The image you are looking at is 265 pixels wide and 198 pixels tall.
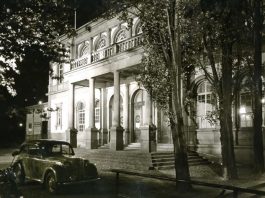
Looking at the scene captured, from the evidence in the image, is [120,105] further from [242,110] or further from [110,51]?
[242,110]

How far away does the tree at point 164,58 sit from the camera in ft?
37.4

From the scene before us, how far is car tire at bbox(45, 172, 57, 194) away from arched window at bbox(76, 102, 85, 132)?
18.2 m

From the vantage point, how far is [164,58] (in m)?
12.4

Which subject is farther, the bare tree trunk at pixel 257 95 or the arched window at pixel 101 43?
the arched window at pixel 101 43

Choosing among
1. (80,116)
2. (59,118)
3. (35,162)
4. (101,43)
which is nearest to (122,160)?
(35,162)

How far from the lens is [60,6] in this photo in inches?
449

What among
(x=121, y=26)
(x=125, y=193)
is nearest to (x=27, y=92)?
(x=125, y=193)

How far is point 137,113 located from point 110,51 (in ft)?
15.7

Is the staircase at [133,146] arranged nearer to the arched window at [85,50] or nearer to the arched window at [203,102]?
the arched window at [203,102]

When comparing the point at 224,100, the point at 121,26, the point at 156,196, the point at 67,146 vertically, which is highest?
the point at 121,26

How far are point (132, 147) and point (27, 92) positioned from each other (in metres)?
10.4

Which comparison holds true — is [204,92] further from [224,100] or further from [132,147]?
[224,100]

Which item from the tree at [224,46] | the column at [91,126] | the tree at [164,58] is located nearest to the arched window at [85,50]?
the column at [91,126]

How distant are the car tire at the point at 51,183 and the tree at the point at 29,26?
3525 mm
